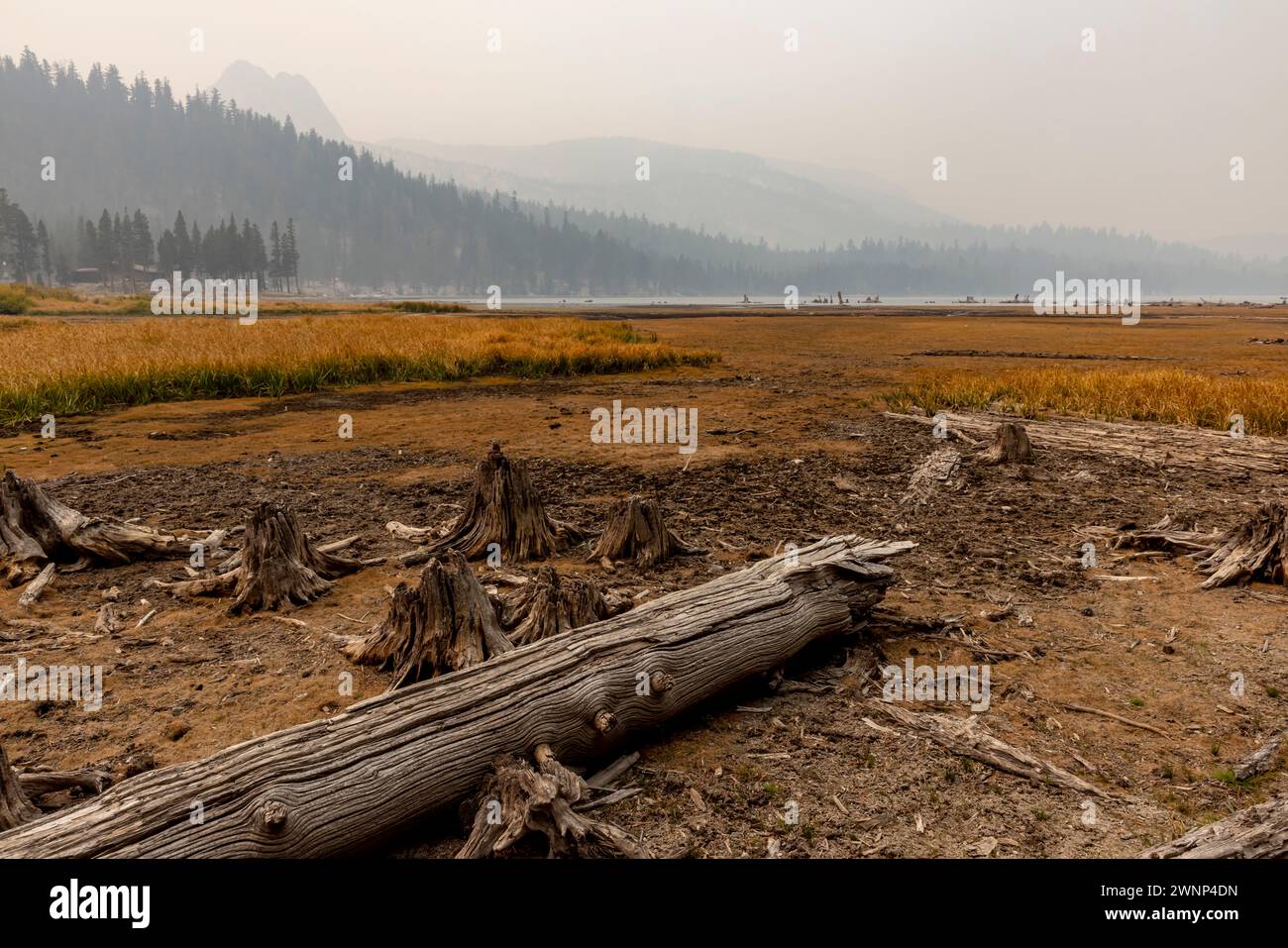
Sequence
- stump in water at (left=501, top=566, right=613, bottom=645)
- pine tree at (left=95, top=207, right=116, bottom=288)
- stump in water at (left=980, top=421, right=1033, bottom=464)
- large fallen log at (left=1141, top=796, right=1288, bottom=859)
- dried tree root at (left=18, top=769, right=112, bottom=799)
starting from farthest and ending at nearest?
1. pine tree at (left=95, top=207, right=116, bottom=288)
2. stump in water at (left=980, top=421, right=1033, bottom=464)
3. stump in water at (left=501, top=566, right=613, bottom=645)
4. dried tree root at (left=18, top=769, right=112, bottom=799)
5. large fallen log at (left=1141, top=796, right=1288, bottom=859)

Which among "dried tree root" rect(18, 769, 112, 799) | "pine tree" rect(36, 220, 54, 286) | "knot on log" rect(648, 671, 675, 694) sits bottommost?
"dried tree root" rect(18, 769, 112, 799)

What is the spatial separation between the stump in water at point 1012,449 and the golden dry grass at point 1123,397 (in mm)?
3406

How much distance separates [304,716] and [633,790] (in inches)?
86.3

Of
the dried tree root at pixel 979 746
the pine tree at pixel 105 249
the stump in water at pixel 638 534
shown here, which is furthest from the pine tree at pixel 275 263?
the dried tree root at pixel 979 746

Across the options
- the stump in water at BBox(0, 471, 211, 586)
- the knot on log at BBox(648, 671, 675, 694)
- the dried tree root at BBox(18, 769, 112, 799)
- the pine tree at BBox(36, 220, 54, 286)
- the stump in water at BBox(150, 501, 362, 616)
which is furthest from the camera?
the pine tree at BBox(36, 220, 54, 286)

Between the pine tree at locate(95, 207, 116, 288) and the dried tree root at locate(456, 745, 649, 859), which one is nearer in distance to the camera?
the dried tree root at locate(456, 745, 649, 859)

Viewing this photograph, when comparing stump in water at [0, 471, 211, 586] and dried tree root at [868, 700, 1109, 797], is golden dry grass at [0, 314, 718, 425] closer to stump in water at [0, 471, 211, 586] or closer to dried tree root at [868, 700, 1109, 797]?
stump in water at [0, 471, 211, 586]

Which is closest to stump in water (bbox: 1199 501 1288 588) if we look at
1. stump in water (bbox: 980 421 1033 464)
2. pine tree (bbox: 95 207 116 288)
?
stump in water (bbox: 980 421 1033 464)

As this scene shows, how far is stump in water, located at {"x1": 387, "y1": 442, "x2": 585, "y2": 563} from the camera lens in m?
7.96

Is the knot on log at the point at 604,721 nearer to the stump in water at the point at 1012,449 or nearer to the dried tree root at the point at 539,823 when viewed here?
the dried tree root at the point at 539,823

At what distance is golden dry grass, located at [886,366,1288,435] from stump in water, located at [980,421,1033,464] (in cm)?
341

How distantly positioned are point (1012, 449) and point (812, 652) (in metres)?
7.69

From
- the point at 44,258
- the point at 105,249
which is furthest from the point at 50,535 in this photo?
the point at 44,258

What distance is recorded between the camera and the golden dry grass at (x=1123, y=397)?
1344 centimetres
